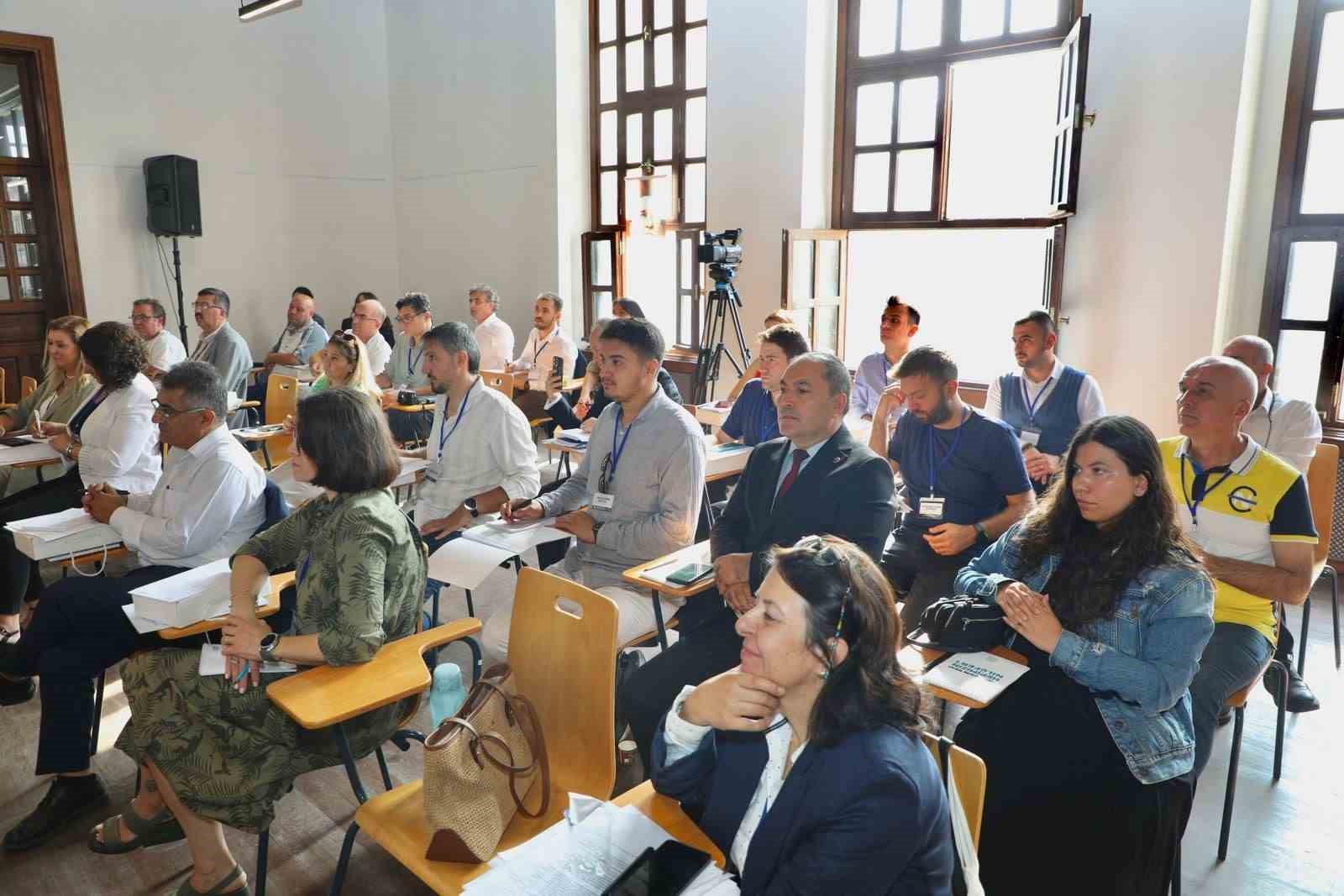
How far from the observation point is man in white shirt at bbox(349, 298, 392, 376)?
638 centimetres

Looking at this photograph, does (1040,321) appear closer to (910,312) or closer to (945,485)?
(910,312)

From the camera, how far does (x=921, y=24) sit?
611cm

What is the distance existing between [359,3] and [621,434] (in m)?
8.27

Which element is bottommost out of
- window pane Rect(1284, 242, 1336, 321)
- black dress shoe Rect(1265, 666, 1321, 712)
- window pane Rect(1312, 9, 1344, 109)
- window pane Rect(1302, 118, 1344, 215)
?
black dress shoe Rect(1265, 666, 1321, 712)

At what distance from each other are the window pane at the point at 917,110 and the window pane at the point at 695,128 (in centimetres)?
178

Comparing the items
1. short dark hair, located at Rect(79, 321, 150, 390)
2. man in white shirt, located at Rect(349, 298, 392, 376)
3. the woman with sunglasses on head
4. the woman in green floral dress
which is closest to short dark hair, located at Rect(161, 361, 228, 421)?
the woman in green floral dress

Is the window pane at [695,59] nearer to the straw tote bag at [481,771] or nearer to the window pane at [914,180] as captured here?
the window pane at [914,180]

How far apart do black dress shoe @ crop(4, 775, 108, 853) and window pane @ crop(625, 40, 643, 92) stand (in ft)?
22.5

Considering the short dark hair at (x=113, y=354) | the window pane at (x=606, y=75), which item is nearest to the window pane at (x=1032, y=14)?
the window pane at (x=606, y=75)

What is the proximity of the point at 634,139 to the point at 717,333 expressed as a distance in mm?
2121

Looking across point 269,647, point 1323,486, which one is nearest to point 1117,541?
point 1323,486

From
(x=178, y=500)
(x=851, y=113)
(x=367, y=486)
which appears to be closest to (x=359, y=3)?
(x=851, y=113)

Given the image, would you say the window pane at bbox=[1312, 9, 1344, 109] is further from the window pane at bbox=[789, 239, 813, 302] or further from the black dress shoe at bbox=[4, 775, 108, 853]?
the black dress shoe at bbox=[4, 775, 108, 853]

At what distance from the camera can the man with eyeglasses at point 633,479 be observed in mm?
2863
